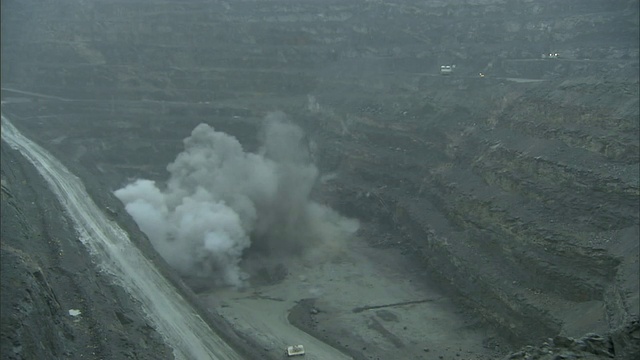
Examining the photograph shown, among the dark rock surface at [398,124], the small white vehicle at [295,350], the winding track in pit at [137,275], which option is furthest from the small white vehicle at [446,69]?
the small white vehicle at [295,350]

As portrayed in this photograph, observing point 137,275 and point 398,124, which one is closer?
point 137,275

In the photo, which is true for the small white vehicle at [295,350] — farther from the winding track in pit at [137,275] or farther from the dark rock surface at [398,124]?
the dark rock surface at [398,124]

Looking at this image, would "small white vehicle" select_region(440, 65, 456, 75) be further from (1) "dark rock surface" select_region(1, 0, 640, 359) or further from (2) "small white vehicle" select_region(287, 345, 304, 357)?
(2) "small white vehicle" select_region(287, 345, 304, 357)

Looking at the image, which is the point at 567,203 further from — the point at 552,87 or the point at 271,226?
the point at 271,226

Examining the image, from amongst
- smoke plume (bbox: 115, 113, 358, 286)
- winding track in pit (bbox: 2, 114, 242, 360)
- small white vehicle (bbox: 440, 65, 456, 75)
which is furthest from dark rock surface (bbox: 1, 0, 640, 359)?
smoke plume (bbox: 115, 113, 358, 286)

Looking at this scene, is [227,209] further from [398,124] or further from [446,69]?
[446,69]

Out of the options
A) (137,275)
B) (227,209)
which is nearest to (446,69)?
(227,209)

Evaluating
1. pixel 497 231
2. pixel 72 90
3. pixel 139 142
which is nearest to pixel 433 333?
pixel 497 231
